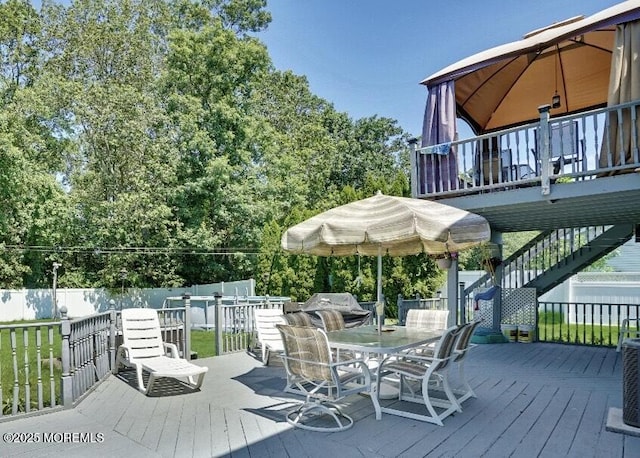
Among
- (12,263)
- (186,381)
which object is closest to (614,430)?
(186,381)

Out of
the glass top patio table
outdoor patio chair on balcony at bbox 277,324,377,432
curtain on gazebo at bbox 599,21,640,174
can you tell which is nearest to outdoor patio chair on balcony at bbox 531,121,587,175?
curtain on gazebo at bbox 599,21,640,174

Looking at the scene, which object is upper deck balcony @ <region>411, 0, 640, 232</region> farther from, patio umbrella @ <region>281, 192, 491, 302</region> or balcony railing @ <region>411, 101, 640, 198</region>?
patio umbrella @ <region>281, 192, 491, 302</region>

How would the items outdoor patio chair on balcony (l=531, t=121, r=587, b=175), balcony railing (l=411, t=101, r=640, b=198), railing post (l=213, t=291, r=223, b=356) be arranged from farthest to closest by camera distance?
railing post (l=213, t=291, r=223, b=356) → outdoor patio chair on balcony (l=531, t=121, r=587, b=175) → balcony railing (l=411, t=101, r=640, b=198)

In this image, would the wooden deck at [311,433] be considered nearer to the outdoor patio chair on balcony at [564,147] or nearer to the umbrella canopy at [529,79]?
the outdoor patio chair on balcony at [564,147]

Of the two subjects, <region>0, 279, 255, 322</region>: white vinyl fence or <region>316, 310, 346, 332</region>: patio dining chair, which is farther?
<region>0, 279, 255, 322</region>: white vinyl fence

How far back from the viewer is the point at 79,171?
21641mm

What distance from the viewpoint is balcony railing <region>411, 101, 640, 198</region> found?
5.95 metres

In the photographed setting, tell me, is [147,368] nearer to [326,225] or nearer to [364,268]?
[326,225]

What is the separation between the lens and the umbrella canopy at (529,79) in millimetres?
7602

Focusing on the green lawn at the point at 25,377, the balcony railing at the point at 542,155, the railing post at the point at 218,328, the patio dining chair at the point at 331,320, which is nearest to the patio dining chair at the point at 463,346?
the patio dining chair at the point at 331,320

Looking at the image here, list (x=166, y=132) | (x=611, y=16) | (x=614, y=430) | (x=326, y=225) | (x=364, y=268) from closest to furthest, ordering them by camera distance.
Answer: (x=614, y=430) < (x=326, y=225) < (x=611, y=16) < (x=364, y=268) < (x=166, y=132)

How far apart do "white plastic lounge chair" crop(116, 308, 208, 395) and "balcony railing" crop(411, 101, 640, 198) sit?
4.54m

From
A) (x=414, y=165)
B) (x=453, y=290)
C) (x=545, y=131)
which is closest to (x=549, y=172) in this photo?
(x=545, y=131)

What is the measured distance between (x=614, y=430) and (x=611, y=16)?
4.94 m
